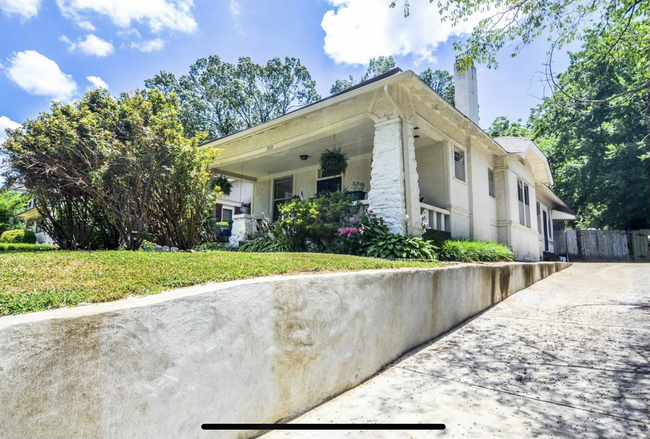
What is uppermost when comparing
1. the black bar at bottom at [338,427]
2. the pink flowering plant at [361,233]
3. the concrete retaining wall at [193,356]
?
the pink flowering plant at [361,233]

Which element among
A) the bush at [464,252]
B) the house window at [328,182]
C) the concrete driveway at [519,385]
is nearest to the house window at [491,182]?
the bush at [464,252]

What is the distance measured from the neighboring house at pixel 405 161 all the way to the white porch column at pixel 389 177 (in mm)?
22

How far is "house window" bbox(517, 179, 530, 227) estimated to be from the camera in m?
13.9

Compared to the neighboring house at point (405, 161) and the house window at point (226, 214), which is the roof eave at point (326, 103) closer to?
the neighboring house at point (405, 161)

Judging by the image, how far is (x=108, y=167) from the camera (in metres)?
5.79

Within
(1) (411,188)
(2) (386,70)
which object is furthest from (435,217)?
(2) (386,70)

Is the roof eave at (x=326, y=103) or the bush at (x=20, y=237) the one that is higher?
the roof eave at (x=326, y=103)

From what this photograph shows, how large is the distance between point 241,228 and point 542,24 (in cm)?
839

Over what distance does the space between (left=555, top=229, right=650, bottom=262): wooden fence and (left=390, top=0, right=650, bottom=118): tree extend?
56.4 feet

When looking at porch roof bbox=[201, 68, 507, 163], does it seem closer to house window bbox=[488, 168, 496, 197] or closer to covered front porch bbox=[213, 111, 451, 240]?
covered front porch bbox=[213, 111, 451, 240]

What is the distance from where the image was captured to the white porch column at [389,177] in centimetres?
747

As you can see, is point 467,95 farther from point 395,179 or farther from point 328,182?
point 395,179

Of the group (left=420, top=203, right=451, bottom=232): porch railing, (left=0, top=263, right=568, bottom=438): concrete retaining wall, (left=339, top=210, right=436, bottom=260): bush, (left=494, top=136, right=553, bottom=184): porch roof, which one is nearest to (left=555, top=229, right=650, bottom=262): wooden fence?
(left=494, top=136, right=553, bottom=184): porch roof

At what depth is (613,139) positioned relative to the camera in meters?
20.7
